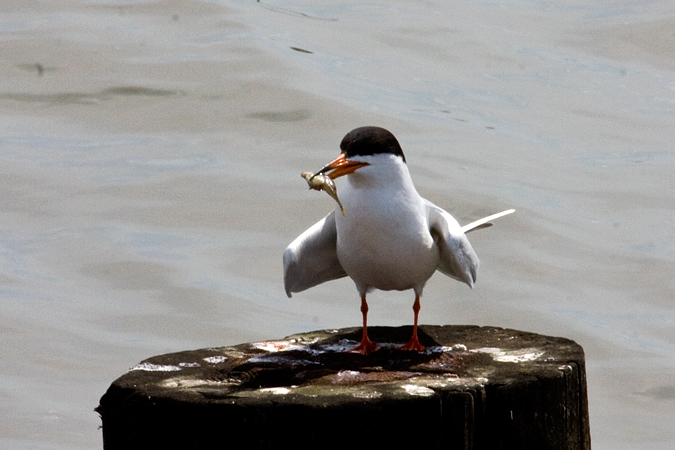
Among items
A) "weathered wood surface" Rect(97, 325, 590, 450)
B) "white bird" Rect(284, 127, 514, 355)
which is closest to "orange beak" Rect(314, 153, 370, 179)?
"white bird" Rect(284, 127, 514, 355)

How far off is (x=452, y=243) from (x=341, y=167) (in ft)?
2.69

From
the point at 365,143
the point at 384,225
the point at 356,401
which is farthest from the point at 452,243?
the point at 356,401

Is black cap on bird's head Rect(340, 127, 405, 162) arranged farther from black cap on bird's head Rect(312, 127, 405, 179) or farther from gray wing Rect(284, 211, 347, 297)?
gray wing Rect(284, 211, 347, 297)

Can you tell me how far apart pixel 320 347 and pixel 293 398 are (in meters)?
1.25

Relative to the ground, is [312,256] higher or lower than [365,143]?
lower

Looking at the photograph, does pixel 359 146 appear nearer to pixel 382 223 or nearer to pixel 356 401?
pixel 382 223

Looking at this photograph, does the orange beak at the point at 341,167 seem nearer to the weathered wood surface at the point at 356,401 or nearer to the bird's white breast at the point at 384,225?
the bird's white breast at the point at 384,225

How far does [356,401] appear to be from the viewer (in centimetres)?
362

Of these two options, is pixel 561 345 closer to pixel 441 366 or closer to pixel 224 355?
pixel 441 366

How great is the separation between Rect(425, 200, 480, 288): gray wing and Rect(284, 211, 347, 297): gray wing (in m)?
0.57

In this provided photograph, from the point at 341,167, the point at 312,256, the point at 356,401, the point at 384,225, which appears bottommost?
the point at 312,256

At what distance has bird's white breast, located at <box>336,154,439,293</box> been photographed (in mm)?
5020

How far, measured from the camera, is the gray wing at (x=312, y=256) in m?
5.46

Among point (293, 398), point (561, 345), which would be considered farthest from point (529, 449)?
point (293, 398)
